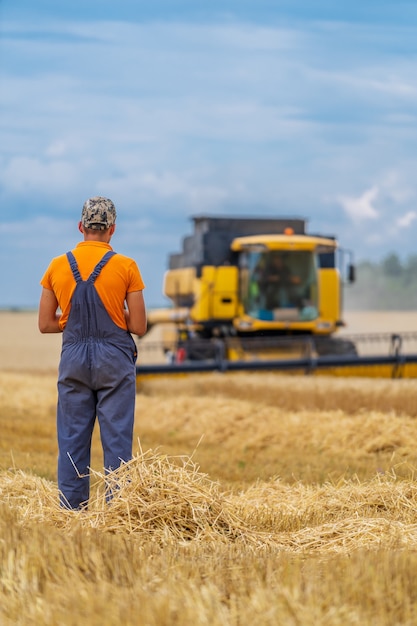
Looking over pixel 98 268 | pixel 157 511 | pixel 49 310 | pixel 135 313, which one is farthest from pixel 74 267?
pixel 157 511

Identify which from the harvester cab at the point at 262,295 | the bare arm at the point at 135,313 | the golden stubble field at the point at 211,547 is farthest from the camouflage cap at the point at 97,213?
the harvester cab at the point at 262,295

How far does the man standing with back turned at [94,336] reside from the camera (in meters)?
5.80

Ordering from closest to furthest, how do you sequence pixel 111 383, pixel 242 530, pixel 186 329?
1. pixel 242 530
2. pixel 111 383
3. pixel 186 329

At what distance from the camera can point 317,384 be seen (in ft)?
51.4

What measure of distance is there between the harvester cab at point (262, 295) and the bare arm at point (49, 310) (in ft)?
45.0

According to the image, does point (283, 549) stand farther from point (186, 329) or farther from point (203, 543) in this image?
point (186, 329)

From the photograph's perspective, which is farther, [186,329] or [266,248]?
[186,329]

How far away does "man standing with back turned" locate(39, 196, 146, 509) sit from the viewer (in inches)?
228

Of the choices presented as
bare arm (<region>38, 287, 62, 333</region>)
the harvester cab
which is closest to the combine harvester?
the harvester cab

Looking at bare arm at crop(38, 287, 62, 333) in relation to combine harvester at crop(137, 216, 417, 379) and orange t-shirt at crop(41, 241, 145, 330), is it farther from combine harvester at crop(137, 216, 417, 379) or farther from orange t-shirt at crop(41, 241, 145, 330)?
combine harvester at crop(137, 216, 417, 379)

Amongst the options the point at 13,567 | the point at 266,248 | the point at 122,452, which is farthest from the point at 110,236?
the point at 266,248

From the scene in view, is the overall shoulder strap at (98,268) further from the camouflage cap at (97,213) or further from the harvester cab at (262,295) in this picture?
the harvester cab at (262,295)

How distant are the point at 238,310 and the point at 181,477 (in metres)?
15.6

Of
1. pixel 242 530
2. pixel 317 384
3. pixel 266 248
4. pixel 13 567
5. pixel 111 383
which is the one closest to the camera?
pixel 13 567
